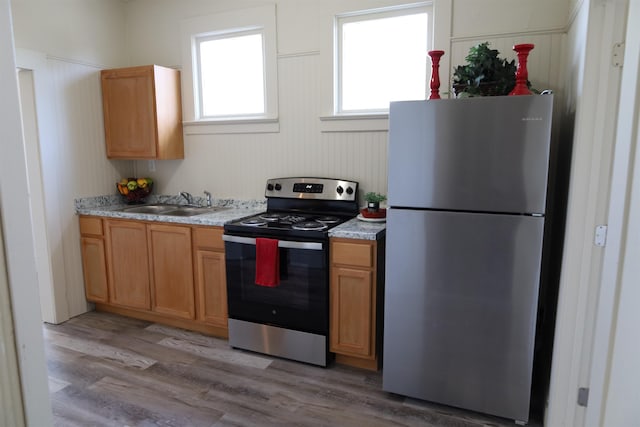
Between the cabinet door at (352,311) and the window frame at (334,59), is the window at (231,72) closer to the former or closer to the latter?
the window frame at (334,59)

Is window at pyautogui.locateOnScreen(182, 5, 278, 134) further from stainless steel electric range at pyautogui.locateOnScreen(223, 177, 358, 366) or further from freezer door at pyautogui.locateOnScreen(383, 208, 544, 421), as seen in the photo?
freezer door at pyautogui.locateOnScreen(383, 208, 544, 421)

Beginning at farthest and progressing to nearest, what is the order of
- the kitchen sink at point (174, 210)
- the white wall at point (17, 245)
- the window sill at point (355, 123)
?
the kitchen sink at point (174, 210) → the window sill at point (355, 123) → the white wall at point (17, 245)

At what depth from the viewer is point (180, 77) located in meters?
3.54

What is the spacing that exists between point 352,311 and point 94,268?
231 centimetres

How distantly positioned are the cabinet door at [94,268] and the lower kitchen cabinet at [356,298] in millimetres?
2059

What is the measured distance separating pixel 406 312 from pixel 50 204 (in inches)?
111

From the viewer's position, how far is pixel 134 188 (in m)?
3.65

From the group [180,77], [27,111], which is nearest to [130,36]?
[180,77]

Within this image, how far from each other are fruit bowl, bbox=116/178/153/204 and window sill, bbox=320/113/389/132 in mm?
1737

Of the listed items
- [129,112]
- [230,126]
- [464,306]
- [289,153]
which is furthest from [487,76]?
[129,112]

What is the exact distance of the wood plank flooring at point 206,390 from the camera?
2152mm

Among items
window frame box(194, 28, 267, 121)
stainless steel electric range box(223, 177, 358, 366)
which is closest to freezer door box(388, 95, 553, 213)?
stainless steel electric range box(223, 177, 358, 366)

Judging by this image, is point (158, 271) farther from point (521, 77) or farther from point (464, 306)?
point (521, 77)

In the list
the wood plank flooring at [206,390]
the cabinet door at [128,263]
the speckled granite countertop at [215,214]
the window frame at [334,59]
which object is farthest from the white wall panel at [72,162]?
the window frame at [334,59]
